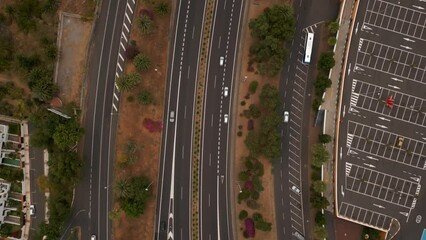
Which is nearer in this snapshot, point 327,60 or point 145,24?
point 327,60

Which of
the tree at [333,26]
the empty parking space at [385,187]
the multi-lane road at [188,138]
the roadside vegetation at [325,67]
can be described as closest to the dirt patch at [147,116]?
the multi-lane road at [188,138]

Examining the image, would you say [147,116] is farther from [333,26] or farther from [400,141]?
[400,141]

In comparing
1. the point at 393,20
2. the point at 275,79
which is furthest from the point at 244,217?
the point at 393,20

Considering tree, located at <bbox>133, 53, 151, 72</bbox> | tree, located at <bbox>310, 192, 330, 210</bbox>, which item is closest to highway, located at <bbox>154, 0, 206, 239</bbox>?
tree, located at <bbox>133, 53, 151, 72</bbox>

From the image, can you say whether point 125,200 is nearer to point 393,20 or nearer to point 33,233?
point 33,233

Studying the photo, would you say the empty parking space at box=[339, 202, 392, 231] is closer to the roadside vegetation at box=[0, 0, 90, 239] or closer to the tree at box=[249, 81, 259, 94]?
the tree at box=[249, 81, 259, 94]

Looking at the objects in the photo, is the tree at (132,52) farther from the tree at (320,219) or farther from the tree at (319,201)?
the tree at (320,219)

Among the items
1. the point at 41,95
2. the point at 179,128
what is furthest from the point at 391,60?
the point at 41,95
